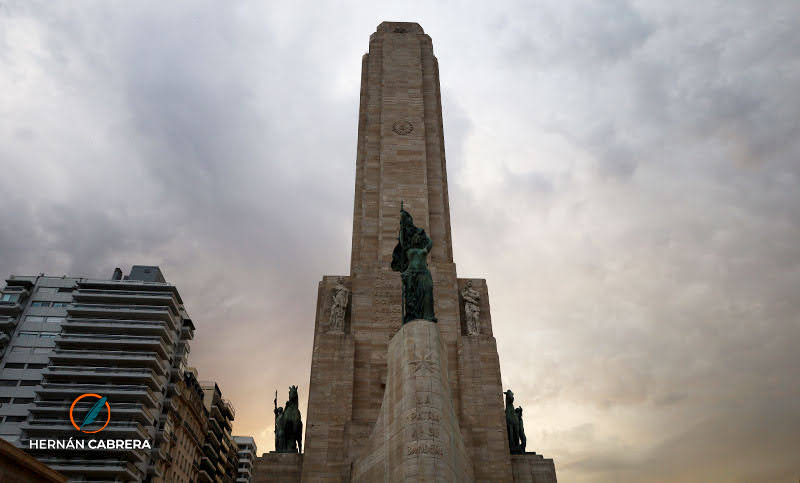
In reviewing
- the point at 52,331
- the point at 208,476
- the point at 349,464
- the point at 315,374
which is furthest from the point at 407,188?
the point at 208,476

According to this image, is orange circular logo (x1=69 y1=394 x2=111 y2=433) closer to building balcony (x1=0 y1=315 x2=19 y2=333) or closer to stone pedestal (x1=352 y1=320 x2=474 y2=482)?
building balcony (x1=0 y1=315 x2=19 y2=333)

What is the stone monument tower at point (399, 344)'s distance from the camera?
14539mm

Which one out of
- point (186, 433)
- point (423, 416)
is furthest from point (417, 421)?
point (186, 433)

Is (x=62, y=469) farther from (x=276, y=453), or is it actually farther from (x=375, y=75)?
(x=375, y=75)

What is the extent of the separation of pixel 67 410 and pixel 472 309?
128 feet

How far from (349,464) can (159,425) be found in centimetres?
3776

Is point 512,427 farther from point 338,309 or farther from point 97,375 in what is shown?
point 97,375

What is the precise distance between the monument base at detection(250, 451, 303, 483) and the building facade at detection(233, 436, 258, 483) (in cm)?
7141

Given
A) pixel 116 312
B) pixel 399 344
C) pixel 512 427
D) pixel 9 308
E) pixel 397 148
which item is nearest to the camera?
pixel 399 344

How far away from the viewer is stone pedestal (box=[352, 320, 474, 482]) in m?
13.3

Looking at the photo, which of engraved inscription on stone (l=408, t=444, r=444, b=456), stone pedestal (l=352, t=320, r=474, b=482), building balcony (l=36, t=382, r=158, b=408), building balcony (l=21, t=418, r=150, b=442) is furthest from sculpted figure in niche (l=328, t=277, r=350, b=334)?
building balcony (l=36, t=382, r=158, b=408)

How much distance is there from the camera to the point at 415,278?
54.3 feet

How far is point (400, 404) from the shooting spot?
14.6 meters

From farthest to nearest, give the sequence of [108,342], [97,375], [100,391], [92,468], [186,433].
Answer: [186,433]
[108,342]
[97,375]
[100,391]
[92,468]
